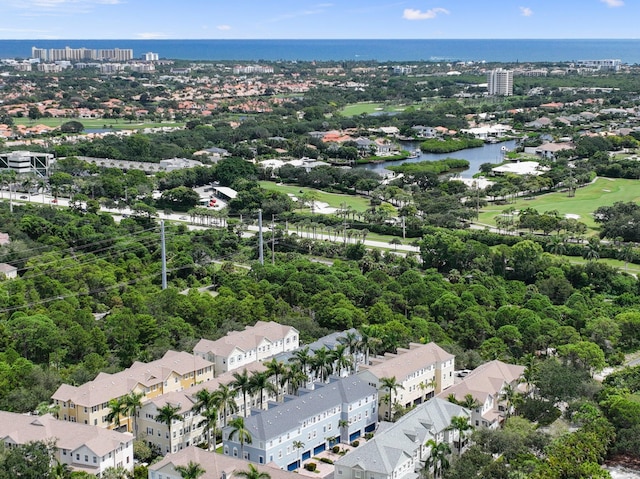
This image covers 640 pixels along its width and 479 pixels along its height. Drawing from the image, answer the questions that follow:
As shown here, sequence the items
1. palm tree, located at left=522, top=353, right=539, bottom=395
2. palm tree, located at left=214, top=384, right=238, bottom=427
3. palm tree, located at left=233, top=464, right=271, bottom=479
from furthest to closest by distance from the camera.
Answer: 1. palm tree, located at left=522, top=353, right=539, bottom=395
2. palm tree, located at left=214, top=384, right=238, bottom=427
3. palm tree, located at left=233, top=464, right=271, bottom=479

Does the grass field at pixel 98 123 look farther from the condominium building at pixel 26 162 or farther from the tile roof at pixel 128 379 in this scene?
the tile roof at pixel 128 379

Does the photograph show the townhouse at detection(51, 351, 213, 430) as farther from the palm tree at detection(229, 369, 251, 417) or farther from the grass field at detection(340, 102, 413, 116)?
the grass field at detection(340, 102, 413, 116)

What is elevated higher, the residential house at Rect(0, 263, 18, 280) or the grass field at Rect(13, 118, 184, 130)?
the grass field at Rect(13, 118, 184, 130)

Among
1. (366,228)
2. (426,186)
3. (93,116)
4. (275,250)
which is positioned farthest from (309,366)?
(93,116)

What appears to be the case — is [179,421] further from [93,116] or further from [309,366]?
[93,116]

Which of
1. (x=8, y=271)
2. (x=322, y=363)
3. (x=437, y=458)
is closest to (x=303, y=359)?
(x=322, y=363)

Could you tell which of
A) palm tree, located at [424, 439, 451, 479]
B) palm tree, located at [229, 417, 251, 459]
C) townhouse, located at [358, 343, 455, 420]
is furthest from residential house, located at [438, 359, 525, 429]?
palm tree, located at [229, 417, 251, 459]

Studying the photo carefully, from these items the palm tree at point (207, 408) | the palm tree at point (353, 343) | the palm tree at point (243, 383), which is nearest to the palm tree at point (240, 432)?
the palm tree at point (207, 408)
